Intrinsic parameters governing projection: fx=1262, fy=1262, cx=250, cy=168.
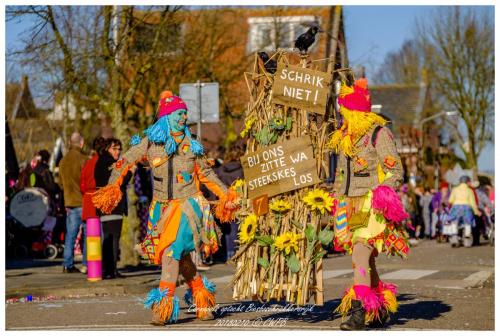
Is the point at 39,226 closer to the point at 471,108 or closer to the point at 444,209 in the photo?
the point at 444,209

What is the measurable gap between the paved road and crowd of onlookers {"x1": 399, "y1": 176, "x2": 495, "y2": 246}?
835 cm

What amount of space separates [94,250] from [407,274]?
4298 millimetres

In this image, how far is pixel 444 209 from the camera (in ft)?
99.1

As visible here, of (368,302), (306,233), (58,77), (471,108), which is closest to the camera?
(368,302)

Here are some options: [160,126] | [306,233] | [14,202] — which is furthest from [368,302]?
[14,202]

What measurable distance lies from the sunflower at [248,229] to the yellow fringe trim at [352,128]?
946mm

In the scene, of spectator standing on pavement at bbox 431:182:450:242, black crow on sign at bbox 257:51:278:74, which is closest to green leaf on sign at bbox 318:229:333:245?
black crow on sign at bbox 257:51:278:74

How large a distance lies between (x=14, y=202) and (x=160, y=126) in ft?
37.1

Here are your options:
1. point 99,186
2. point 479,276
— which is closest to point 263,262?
point 99,186

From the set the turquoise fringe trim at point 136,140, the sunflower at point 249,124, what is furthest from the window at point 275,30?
the turquoise fringe trim at point 136,140

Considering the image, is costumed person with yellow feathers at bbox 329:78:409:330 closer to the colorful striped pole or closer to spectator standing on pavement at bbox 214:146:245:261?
the colorful striped pole

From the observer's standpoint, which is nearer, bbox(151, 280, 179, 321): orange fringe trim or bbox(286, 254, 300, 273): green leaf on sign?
bbox(151, 280, 179, 321): orange fringe trim

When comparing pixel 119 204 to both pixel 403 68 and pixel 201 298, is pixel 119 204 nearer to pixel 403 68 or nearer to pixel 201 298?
pixel 201 298

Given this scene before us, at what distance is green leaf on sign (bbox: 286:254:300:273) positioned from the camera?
10.2 meters
